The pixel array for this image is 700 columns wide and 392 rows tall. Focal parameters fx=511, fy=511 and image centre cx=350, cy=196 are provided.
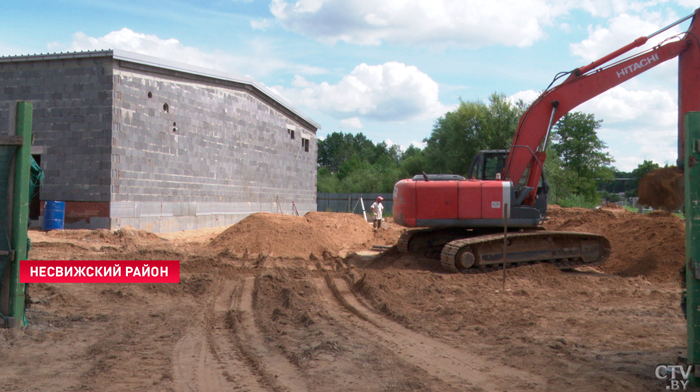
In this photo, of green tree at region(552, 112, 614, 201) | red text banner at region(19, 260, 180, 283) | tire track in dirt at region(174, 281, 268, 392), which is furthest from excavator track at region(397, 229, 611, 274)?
green tree at region(552, 112, 614, 201)

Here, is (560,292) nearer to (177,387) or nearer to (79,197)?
(177,387)

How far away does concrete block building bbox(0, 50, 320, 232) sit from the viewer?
54.4 feet

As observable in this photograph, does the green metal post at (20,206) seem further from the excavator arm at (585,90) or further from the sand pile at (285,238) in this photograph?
the excavator arm at (585,90)

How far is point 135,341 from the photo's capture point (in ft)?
18.9

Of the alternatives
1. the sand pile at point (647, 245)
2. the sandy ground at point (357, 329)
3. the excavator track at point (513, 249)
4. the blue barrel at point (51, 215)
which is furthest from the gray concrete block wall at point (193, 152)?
the sand pile at point (647, 245)

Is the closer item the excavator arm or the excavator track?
the excavator arm

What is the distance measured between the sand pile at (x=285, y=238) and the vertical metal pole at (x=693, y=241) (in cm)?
1095

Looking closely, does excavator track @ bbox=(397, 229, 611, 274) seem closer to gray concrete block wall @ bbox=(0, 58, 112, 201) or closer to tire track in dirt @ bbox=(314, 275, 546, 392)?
tire track in dirt @ bbox=(314, 275, 546, 392)

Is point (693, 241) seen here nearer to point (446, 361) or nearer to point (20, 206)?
point (446, 361)

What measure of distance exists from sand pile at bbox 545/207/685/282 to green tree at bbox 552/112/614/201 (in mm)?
47960

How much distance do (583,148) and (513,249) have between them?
5516 cm

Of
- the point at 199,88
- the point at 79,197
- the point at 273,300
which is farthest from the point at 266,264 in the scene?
the point at 199,88

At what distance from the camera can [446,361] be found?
5191 millimetres

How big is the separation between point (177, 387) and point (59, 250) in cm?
1094
